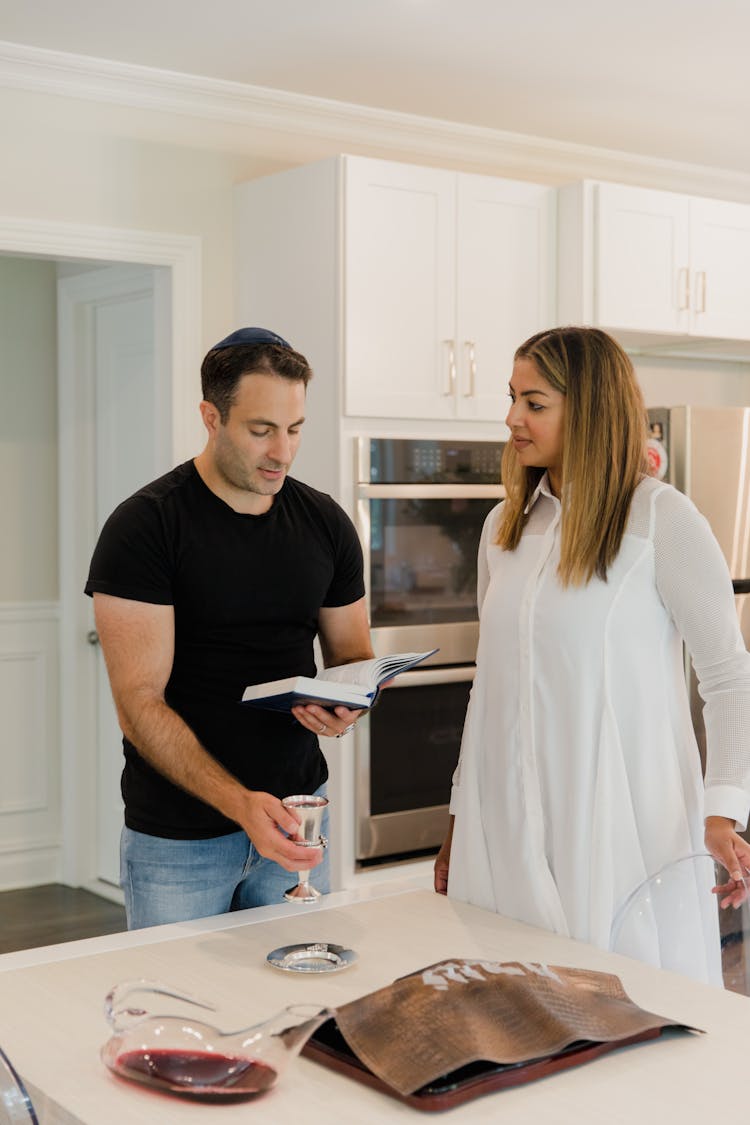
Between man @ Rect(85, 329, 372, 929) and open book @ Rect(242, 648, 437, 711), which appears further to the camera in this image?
man @ Rect(85, 329, 372, 929)

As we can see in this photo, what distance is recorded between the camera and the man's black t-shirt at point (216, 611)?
206cm

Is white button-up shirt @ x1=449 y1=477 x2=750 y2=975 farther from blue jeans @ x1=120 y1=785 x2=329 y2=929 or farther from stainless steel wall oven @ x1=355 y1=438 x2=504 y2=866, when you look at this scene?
stainless steel wall oven @ x1=355 y1=438 x2=504 y2=866

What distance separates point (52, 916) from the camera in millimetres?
4418

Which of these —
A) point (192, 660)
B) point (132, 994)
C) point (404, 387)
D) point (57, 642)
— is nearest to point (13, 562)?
point (57, 642)

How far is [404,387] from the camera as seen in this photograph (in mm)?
3746

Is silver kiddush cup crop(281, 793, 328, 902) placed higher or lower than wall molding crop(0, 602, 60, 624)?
higher

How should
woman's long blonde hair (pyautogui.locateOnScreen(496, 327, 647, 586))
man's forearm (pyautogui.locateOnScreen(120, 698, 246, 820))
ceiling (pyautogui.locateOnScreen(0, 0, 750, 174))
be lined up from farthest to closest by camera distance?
ceiling (pyautogui.locateOnScreen(0, 0, 750, 174)), woman's long blonde hair (pyautogui.locateOnScreen(496, 327, 647, 586)), man's forearm (pyautogui.locateOnScreen(120, 698, 246, 820))

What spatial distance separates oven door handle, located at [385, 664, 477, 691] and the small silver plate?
2106mm

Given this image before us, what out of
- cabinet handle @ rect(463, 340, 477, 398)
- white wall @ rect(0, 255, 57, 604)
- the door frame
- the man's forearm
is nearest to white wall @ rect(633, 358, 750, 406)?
cabinet handle @ rect(463, 340, 477, 398)

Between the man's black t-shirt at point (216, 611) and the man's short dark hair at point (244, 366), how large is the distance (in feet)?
0.45

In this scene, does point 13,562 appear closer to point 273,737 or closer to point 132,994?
point 273,737

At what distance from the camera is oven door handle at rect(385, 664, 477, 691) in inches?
148

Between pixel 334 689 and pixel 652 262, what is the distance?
2.76 metres

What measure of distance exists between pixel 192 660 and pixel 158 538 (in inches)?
7.8
